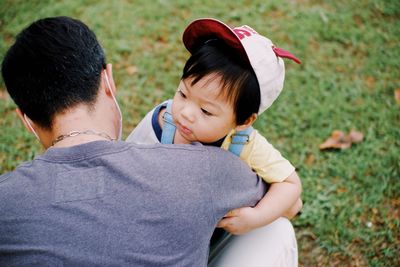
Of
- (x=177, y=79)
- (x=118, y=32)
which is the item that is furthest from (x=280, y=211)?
(x=118, y=32)

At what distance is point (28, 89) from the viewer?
1682 millimetres

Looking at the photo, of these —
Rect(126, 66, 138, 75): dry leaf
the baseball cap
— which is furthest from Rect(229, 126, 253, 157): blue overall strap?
Rect(126, 66, 138, 75): dry leaf

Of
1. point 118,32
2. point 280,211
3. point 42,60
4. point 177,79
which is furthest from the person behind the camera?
point 118,32

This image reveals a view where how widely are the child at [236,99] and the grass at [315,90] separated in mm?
1201

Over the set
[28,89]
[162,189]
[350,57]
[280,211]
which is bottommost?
[350,57]

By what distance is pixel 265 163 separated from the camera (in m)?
2.00

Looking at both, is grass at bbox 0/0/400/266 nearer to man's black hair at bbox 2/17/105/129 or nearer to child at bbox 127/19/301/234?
child at bbox 127/19/301/234

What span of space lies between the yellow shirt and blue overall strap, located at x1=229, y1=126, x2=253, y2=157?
0.02 m

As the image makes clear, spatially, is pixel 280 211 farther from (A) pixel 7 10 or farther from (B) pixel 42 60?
(A) pixel 7 10

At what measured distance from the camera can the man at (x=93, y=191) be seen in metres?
1.29

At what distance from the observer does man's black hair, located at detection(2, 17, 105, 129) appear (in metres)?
1.67

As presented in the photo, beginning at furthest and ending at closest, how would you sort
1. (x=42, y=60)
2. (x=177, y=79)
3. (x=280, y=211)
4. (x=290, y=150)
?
(x=177, y=79) → (x=290, y=150) → (x=280, y=211) → (x=42, y=60)

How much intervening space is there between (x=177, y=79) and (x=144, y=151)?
2717mm

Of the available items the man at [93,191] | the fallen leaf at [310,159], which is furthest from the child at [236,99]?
the fallen leaf at [310,159]
